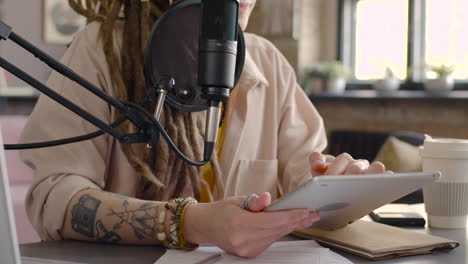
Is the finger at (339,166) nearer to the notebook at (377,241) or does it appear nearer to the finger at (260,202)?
the notebook at (377,241)

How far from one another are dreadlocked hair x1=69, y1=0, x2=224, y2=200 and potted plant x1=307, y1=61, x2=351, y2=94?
11.7 ft

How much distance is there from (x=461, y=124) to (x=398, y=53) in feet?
3.00

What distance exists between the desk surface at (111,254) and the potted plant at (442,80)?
3.41 m

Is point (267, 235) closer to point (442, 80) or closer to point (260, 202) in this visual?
point (260, 202)

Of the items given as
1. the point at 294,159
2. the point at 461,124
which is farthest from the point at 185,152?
the point at 461,124

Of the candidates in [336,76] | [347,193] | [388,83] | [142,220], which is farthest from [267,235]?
[336,76]

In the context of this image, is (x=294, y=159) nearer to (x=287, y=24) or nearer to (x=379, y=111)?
(x=379, y=111)

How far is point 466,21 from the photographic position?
14.0ft

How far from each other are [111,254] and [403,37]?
410 centimetres

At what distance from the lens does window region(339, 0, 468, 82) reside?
4.32 metres

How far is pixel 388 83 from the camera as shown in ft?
14.7

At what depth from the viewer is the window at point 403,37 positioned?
4320 mm

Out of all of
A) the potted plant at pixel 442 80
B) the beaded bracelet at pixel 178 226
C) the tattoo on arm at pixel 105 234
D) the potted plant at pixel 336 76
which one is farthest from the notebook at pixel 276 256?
the potted plant at pixel 336 76

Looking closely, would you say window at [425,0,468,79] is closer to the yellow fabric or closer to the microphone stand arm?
the yellow fabric
